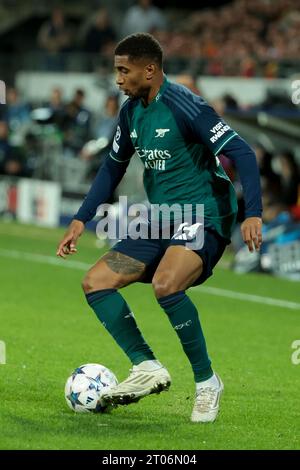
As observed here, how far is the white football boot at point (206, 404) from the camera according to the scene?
6.85 m

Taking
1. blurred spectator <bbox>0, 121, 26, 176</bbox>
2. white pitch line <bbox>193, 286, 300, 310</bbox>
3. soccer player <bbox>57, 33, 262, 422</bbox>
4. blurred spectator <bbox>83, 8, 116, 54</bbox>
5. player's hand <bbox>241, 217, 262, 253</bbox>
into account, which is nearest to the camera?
player's hand <bbox>241, 217, 262, 253</bbox>

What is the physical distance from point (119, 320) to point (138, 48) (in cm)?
155

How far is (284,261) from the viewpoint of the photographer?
1523 centimetres

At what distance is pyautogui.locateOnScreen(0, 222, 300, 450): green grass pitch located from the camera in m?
6.43

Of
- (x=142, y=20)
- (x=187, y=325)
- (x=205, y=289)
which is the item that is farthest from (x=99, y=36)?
(x=187, y=325)

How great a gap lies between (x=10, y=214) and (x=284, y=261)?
7392 mm

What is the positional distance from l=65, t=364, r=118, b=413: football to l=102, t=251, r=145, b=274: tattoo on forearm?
679 millimetres

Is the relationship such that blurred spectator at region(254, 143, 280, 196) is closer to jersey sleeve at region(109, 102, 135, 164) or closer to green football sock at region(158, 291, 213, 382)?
jersey sleeve at region(109, 102, 135, 164)

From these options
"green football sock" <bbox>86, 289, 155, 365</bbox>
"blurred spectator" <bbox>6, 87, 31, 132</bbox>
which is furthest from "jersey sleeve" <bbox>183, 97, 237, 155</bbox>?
"blurred spectator" <bbox>6, 87, 31, 132</bbox>

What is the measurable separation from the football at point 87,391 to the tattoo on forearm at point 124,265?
68cm

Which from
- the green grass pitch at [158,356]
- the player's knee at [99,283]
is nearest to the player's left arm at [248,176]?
the player's knee at [99,283]

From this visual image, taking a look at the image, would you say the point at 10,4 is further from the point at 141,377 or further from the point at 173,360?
the point at 141,377

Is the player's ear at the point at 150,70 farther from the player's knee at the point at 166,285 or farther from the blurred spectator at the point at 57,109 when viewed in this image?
the blurred spectator at the point at 57,109

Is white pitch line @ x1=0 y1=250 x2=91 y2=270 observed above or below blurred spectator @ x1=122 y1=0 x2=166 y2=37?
below
